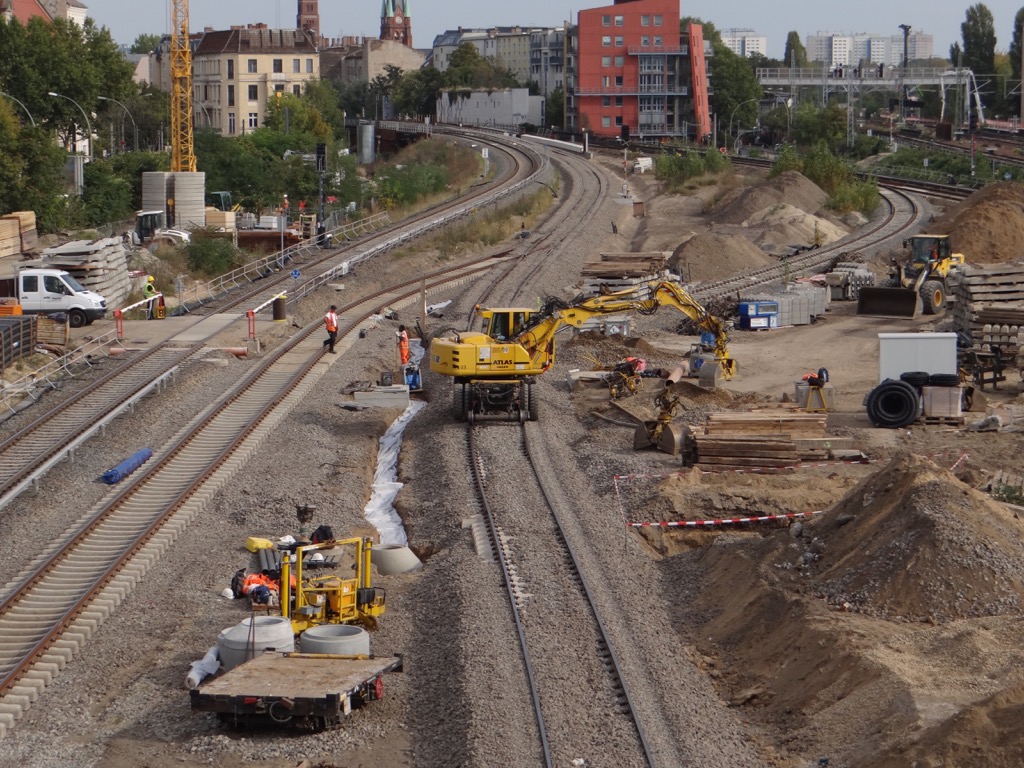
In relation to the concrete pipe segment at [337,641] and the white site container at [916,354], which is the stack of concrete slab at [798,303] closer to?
the white site container at [916,354]

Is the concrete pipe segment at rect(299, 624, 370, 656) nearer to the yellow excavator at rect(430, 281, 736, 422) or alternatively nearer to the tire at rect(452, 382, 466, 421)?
the yellow excavator at rect(430, 281, 736, 422)

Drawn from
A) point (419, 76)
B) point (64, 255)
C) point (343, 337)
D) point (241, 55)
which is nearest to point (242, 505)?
point (343, 337)

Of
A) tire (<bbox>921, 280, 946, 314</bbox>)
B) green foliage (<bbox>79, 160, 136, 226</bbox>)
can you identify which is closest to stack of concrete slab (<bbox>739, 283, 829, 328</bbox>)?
tire (<bbox>921, 280, 946, 314</bbox>)

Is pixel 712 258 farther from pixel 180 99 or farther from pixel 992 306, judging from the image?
pixel 180 99

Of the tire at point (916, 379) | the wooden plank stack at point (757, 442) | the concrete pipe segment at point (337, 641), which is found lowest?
the concrete pipe segment at point (337, 641)

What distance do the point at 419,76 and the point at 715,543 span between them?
138416mm

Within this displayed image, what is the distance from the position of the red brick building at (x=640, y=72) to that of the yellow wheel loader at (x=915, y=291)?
72406 mm

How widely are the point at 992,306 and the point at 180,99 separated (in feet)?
158

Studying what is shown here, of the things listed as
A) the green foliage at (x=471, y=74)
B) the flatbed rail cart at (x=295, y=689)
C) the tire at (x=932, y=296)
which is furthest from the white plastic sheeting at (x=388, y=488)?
the green foliage at (x=471, y=74)

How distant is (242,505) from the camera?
23906 mm

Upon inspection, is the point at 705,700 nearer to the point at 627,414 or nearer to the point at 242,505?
the point at 242,505

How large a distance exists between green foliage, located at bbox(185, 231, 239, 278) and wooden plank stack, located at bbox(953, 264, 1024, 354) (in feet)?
89.0

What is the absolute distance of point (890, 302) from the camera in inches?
1719

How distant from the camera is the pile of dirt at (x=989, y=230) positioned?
2064 inches
